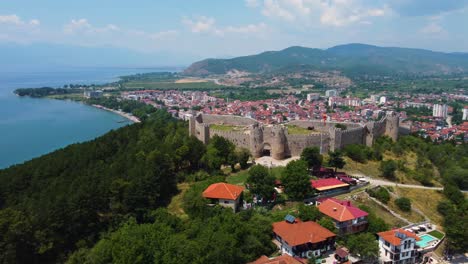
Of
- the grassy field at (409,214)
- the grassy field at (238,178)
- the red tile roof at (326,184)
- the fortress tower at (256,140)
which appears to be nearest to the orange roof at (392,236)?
the grassy field at (409,214)

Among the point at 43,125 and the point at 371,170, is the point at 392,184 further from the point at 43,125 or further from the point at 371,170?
the point at 43,125

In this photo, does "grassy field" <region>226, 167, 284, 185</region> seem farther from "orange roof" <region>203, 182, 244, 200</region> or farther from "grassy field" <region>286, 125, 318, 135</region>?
"grassy field" <region>286, 125, 318, 135</region>

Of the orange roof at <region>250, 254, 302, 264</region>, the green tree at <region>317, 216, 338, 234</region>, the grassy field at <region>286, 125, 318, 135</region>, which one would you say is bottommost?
the orange roof at <region>250, 254, 302, 264</region>

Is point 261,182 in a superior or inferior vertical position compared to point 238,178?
superior

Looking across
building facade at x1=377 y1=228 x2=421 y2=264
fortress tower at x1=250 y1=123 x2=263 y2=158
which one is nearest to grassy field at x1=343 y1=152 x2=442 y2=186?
fortress tower at x1=250 y1=123 x2=263 y2=158

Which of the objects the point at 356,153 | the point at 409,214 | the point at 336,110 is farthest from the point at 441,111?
the point at 409,214

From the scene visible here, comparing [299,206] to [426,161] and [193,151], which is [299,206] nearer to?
[193,151]
